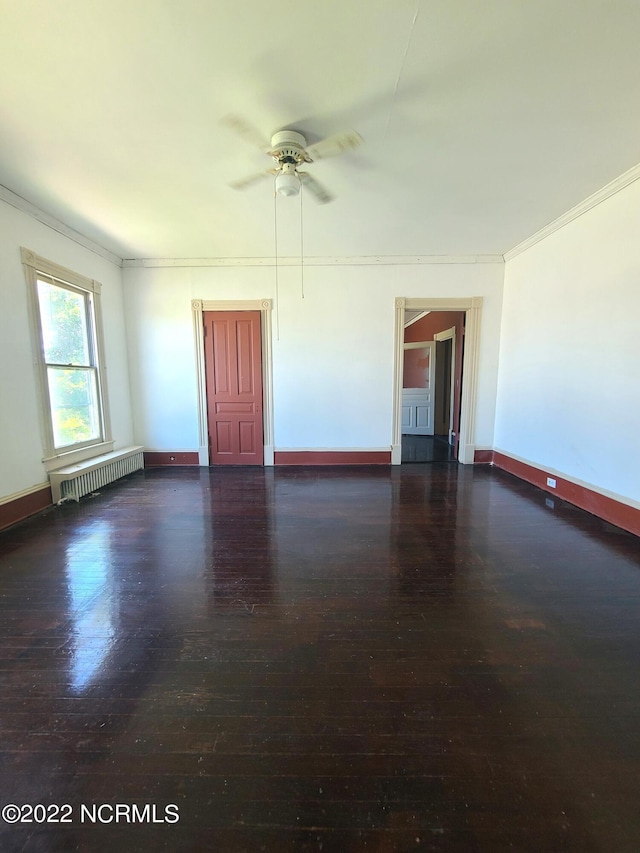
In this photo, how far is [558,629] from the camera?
1907mm

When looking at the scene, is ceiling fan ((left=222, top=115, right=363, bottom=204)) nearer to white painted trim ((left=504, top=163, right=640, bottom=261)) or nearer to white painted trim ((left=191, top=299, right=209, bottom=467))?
white painted trim ((left=504, top=163, right=640, bottom=261))

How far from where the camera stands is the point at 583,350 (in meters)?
3.61

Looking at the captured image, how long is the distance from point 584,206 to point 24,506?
6380mm

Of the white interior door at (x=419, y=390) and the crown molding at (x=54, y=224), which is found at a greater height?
the crown molding at (x=54, y=224)

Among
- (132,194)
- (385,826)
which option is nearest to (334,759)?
(385,826)

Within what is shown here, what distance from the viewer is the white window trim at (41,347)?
3.57 meters

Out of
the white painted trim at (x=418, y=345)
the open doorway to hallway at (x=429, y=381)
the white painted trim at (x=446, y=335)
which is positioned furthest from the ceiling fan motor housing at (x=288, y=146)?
the white painted trim at (x=418, y=345)

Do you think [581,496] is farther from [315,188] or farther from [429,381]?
[429,381]

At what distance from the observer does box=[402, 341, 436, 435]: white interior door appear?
769 cm

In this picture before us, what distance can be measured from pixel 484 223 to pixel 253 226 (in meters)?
2.67

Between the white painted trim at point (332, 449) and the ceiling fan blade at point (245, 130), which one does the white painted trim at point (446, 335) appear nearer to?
the white painted trim at point (332, 449)

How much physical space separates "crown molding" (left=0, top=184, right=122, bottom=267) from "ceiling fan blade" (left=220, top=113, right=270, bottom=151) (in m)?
2.39

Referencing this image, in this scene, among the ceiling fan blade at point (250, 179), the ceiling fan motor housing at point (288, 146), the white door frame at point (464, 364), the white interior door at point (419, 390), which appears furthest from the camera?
the white interior door at point (419, 390)

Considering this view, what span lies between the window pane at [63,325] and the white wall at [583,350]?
5730 mm
